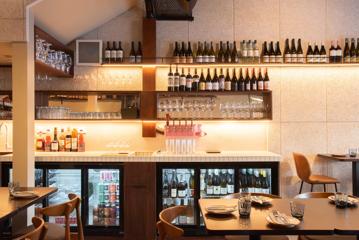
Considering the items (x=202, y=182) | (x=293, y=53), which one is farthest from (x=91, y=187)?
(x=293, y=53)

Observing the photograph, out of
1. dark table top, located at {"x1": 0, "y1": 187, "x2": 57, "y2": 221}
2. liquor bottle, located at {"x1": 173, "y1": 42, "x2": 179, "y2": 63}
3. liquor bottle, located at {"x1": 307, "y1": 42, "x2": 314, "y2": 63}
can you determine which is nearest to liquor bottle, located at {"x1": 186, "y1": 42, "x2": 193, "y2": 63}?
liquor bottle, located at {"x1": 173, "y1": 42, "x2": 179, "y2": 63}

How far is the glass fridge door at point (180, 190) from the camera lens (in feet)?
16.4

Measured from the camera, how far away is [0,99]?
5371 millimetres

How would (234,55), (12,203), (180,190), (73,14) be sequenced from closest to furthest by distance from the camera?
(12,203) → (73,14) → (180,190) → (234,55)

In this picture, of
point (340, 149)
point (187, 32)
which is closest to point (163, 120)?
point (187, 32)

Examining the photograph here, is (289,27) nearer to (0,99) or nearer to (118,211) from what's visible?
(118,211)

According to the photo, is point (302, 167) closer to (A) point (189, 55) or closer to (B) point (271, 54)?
(B) point (271, 54)

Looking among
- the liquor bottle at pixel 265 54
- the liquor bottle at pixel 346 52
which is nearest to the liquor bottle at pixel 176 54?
the liquor bottle at pixel 265 54

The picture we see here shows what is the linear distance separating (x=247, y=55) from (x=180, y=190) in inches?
85.6

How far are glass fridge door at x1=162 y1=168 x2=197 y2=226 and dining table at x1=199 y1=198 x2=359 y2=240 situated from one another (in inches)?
81.2

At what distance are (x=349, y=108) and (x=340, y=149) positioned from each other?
0.64 m

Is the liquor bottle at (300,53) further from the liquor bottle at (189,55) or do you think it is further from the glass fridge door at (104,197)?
the glass fridge door at (104,197)

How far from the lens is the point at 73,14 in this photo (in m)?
4.79

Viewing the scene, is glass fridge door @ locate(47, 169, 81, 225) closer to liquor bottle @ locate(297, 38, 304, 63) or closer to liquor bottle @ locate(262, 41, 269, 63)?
liquor bottle @ locate(262, 41, 269, 63)
